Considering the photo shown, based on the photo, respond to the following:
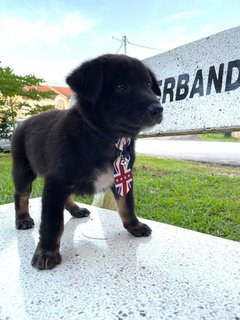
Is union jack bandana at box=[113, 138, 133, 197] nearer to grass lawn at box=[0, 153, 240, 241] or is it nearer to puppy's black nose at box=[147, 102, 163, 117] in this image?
puppy's black nose at box=[147, 102, 163, 117]

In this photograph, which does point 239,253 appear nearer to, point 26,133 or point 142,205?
point 26,133

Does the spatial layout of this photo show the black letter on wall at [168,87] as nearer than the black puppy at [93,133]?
No

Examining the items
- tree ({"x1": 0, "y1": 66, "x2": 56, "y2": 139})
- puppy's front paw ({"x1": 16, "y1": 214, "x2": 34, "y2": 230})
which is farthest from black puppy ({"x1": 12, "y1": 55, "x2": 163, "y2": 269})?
tree ({"x1": 0, "y1": 66, "x2": 56, "y2": 139})

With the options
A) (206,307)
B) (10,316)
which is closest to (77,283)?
(10,316)

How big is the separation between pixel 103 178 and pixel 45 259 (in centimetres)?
48

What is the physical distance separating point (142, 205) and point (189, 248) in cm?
190

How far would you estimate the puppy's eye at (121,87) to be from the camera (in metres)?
1.62

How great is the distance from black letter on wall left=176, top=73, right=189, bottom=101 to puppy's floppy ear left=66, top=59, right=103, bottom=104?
2.93 ft

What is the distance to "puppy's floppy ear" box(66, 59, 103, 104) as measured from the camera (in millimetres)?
1615

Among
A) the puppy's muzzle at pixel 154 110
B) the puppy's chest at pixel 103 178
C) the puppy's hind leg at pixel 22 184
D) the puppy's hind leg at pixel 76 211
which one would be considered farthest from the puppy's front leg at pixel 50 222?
the puppy's hind leg at pixel 76 211

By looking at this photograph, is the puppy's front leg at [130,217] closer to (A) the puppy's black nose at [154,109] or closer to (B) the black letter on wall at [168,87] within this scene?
(A) the puppy's black nose at [154,109]

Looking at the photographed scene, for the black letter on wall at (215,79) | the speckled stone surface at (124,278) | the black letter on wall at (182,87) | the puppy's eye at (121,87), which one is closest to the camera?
the speckled stone surface at (124,278)

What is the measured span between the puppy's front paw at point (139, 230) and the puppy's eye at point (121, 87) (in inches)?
33.0

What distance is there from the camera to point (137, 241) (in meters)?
1.96
